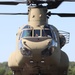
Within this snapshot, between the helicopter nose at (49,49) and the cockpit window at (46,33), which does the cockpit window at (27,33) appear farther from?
the helicopter nose at (49,49)

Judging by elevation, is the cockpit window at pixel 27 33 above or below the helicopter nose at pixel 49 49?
above

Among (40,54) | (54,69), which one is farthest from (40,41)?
(54,69)

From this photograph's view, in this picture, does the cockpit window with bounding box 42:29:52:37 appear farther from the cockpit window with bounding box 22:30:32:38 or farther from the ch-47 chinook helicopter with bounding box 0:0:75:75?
the cockpit window with bounding box 22:30:32:38

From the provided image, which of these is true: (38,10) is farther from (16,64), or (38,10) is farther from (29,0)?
(16,64)

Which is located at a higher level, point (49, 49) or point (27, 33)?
point (27, 33)

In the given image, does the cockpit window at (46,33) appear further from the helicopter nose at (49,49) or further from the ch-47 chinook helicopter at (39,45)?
the helicopter nose at (49,49)

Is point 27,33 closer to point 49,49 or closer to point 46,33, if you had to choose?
point 46,33

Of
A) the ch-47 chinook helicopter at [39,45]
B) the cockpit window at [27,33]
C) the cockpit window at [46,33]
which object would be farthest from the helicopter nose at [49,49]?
the cockpit window at [27,33]

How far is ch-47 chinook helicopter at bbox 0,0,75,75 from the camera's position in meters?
20.9

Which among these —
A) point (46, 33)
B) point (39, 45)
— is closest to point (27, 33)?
point (46, 33)

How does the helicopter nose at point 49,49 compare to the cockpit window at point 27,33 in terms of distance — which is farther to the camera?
the cockpit window at point 27,33

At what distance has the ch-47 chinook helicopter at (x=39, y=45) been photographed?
68.4 feet

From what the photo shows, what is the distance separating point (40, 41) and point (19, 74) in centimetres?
313

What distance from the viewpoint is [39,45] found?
20750 millimetres
